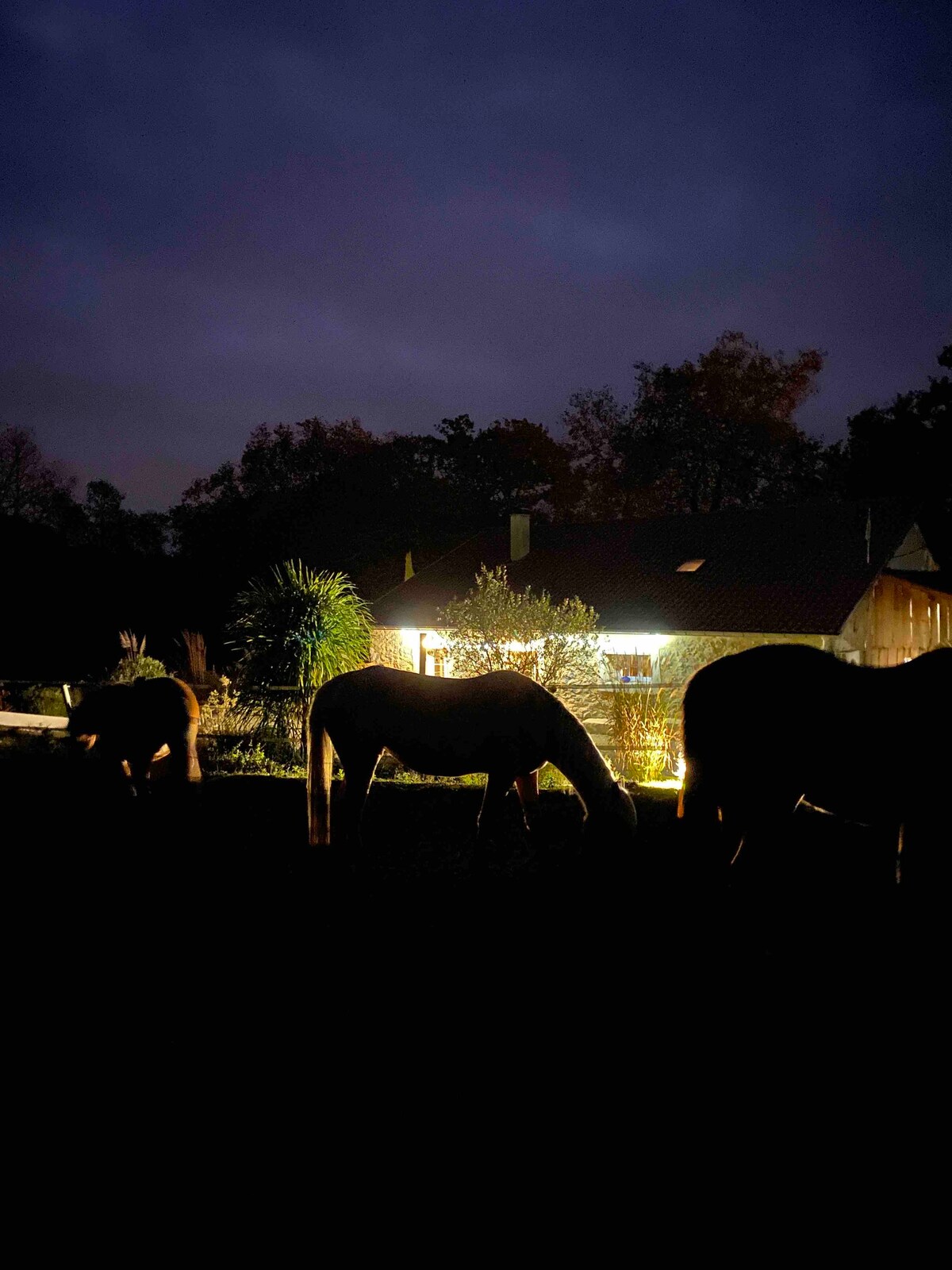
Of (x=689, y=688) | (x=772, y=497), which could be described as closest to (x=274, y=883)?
(x=689, y=688)

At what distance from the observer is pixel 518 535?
2816cm

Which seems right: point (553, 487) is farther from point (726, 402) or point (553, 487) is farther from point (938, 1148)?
point (938, 1148)

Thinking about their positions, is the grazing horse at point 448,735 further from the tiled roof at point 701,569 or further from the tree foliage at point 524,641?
the tiled roof at point 701,569

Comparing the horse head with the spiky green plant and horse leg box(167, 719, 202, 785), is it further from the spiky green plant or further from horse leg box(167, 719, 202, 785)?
the spiky green plant

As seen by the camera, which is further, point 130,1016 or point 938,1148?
point 130,1016

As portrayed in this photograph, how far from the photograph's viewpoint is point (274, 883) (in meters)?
7.41

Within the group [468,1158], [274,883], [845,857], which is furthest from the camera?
[845,857]

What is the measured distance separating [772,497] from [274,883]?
35.4m

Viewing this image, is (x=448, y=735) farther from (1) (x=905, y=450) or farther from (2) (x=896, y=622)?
(1) (x=905, y=450)

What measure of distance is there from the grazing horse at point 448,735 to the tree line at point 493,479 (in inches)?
1068

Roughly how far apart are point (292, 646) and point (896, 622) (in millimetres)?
14863

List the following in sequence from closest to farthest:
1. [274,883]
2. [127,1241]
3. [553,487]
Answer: [127,1241], [274,883], [553,487]

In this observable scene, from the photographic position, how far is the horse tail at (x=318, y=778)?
306 inches

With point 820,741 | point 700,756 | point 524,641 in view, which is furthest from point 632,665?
point 820,741
